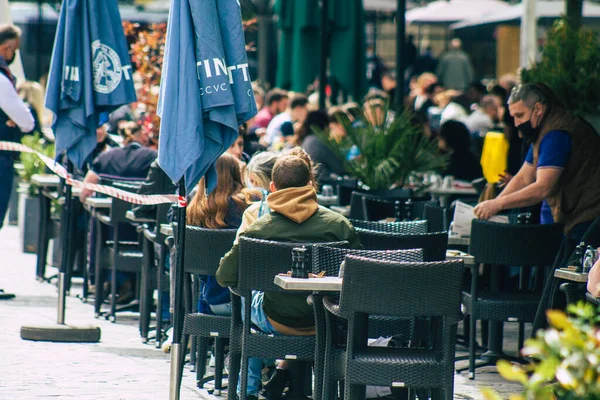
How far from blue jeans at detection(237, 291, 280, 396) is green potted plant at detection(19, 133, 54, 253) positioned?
222 inches

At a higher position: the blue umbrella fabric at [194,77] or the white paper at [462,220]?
the blue umbrella fabric at [194,77]

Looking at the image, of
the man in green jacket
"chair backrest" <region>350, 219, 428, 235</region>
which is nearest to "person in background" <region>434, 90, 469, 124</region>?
"chair backrest" <region>350, 219, 428, 235</region>

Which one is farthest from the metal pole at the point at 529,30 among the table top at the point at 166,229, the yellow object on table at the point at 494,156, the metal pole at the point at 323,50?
the table top at the point at 166,229

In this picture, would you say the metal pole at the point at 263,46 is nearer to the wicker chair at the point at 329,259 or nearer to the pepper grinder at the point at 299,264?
the wicker chair at the point at 329,259

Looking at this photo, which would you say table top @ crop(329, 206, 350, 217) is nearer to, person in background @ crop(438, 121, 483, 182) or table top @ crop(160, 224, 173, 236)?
table top @ crop(160, 224, 173, 236)

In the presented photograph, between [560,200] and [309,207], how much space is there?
87.9 inches

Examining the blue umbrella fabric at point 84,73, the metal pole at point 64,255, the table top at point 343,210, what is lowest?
the metal pole at point 64,255

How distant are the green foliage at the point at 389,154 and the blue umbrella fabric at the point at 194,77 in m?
4.46

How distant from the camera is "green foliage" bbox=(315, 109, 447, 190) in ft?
34.4

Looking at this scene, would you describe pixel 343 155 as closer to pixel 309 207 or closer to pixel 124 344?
pixel 124 344

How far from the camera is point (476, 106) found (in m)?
17.5

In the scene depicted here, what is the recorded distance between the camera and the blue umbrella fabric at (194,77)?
5965 mm

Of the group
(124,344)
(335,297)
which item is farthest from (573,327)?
(124,344)

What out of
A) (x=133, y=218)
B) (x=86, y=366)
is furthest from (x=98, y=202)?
(x=86, y=366)
